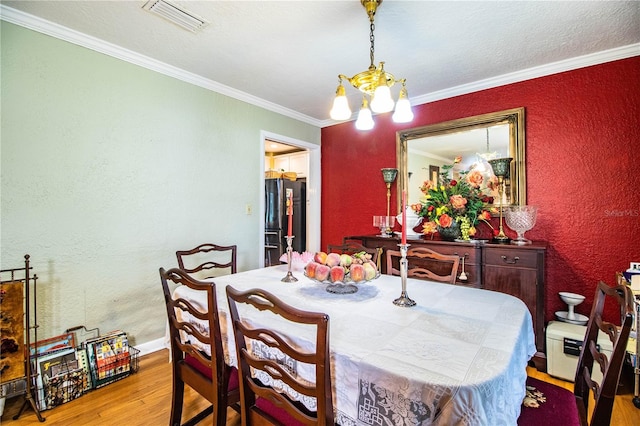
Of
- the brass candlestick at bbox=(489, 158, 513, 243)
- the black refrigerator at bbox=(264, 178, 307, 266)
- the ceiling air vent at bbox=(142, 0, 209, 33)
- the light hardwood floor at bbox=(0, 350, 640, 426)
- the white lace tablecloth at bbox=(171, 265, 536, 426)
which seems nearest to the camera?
the white lace tablecloth at bbox=(171, 265, 536, 426)

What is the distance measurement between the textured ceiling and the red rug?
2.02 meters

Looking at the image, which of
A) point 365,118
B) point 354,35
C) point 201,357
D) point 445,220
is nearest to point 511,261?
point 445,220

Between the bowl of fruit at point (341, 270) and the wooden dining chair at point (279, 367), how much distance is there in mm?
304

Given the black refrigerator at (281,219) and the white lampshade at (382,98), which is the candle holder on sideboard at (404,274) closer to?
the white lampshade at (382,98)

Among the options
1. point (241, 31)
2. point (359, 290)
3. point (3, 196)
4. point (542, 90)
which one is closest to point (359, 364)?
point (359, 290)

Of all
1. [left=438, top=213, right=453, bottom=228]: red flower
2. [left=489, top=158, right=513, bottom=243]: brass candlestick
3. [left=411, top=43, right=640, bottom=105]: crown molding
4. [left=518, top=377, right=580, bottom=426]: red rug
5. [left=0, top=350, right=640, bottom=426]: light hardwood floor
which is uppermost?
[left=411, top=43, right=640, bottom=105]: crown molding

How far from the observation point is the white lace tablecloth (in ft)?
2.47

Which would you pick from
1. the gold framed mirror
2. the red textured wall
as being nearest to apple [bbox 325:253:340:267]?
the gold framed mirror

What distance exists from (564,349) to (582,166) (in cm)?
143

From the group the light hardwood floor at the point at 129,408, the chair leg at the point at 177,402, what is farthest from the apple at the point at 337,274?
the light hardwood floor at the point at 129,408

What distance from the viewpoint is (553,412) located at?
1076 mm

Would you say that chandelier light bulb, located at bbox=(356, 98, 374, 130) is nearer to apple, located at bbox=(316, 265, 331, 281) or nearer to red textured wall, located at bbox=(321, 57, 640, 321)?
apple, located at bbox=(316, 265, 331, 281)

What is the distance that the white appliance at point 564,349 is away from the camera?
2.09 meters

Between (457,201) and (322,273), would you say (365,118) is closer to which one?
(322,273)
